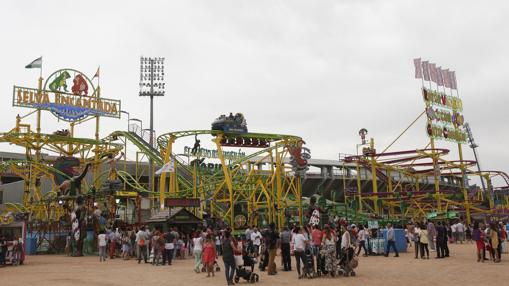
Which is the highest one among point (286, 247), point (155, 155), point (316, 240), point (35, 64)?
point (35, 64)

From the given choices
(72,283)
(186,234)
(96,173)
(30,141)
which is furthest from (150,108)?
(72,283)

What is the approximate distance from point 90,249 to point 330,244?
60.6 feet

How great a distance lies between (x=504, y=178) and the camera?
47.3 m

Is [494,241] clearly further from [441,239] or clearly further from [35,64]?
[35,64]

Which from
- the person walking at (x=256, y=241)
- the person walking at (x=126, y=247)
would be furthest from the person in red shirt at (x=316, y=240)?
the person walking at (x=126, y=247)

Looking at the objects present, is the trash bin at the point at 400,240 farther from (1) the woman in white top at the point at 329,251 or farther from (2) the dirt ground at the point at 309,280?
(1) the woman in white top at the point at 329,251

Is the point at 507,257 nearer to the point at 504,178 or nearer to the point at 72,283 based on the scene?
the point at 72,283

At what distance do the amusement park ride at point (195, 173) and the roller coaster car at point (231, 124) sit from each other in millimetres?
66

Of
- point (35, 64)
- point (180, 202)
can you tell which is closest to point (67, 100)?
point (35, 64)

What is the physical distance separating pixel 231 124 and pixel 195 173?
4.17m

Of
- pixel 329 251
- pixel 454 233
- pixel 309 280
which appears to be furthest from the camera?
pixel 454 233

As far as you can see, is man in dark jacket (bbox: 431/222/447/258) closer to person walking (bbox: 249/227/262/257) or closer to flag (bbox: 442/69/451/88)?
person walking (bbox: 249/227/262/257)

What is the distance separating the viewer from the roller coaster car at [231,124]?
33.2 m

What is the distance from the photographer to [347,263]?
14.9 meters
